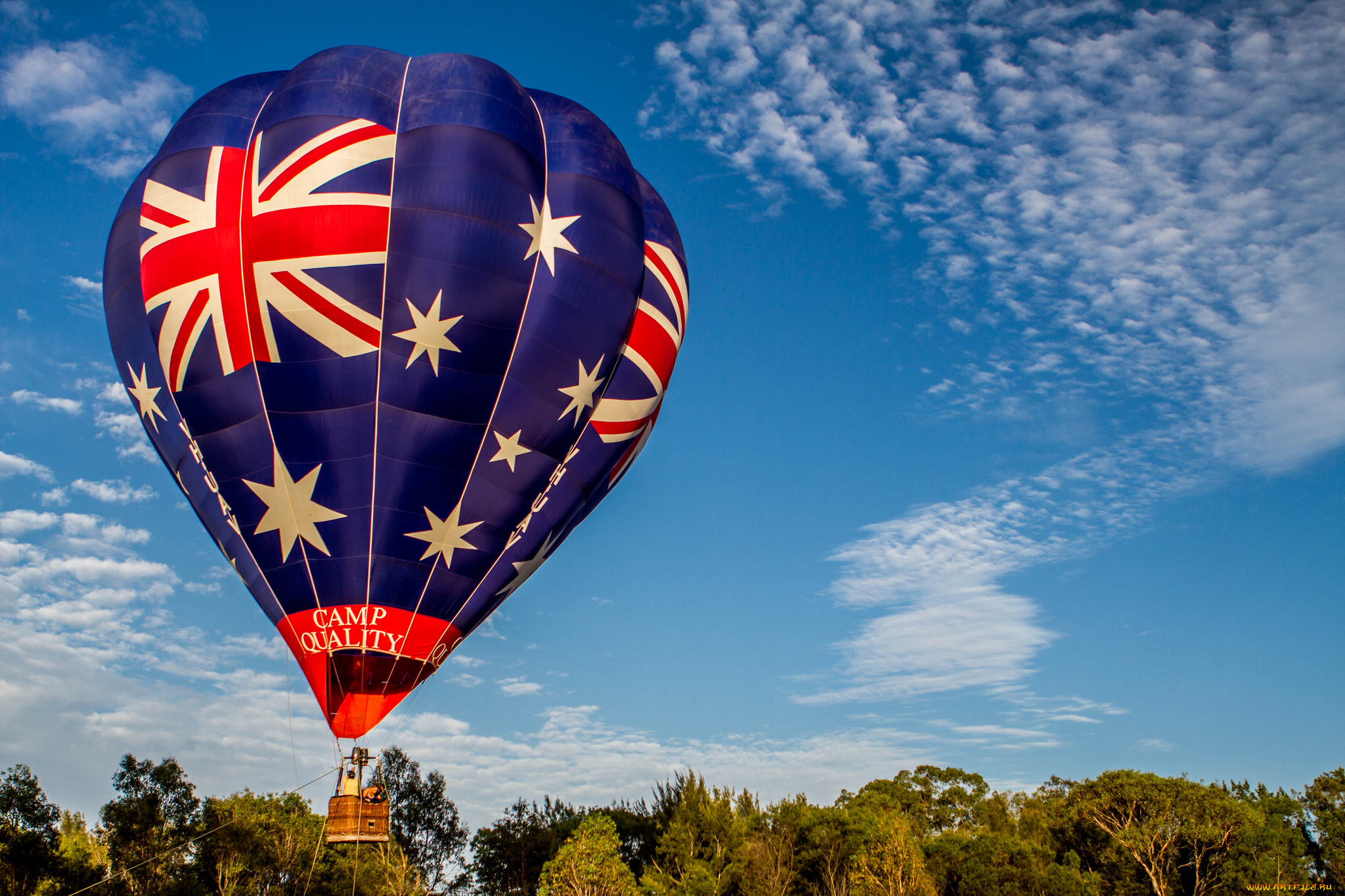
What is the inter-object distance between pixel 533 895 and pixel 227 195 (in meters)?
43.3

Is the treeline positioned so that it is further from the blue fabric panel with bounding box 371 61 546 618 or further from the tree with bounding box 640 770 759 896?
the blue fabric panel with bounding box 371 61 546 618

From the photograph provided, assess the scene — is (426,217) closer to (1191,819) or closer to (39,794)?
(39,794)

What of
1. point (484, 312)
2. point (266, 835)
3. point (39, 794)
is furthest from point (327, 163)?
point (266, 835)

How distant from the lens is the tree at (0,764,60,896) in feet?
104

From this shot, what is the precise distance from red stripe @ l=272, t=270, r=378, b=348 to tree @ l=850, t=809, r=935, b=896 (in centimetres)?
3521

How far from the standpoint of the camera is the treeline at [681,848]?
126ft

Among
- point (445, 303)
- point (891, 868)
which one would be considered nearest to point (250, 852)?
point (891, 868)

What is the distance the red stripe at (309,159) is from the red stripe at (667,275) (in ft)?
17.8

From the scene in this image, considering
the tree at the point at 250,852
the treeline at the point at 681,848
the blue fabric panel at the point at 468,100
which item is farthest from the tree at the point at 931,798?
the blue fabric panel at the point at 468,100


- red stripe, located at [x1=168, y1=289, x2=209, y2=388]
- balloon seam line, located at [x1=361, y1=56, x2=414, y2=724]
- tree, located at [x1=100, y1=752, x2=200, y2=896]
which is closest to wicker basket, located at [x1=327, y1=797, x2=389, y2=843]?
balloon seam line, located at [x1=361, y1=56, x2=414, y2=724]

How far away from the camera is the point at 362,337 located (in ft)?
42.5

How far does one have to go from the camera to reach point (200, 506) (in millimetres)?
14320

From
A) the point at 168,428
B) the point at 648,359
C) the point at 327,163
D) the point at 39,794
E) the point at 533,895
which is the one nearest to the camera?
the point at 327,163

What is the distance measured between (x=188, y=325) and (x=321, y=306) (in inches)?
86.5
